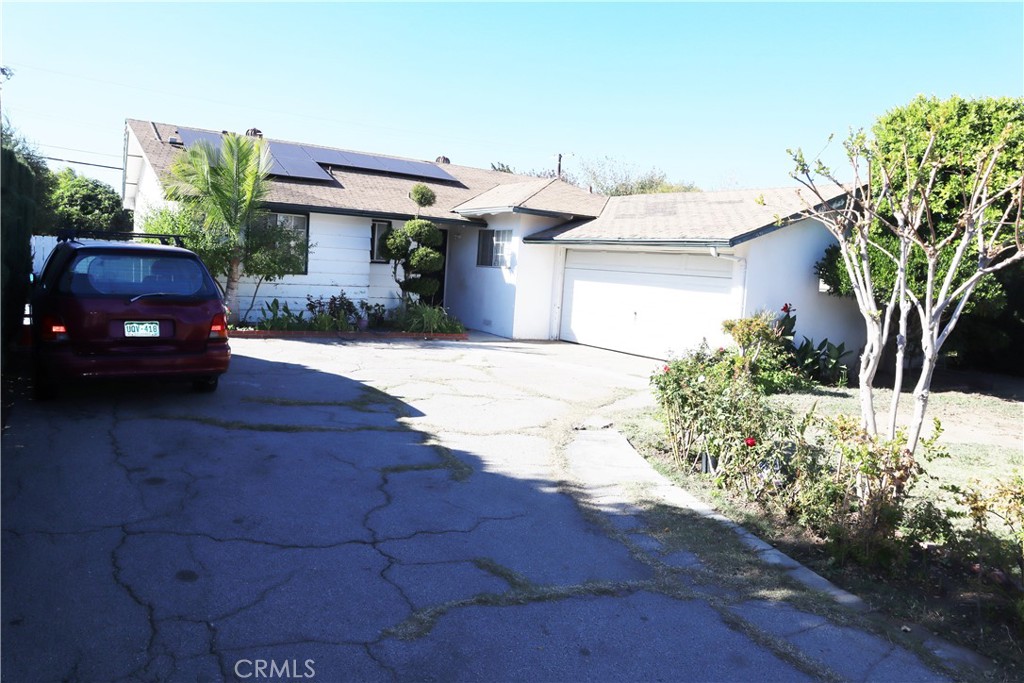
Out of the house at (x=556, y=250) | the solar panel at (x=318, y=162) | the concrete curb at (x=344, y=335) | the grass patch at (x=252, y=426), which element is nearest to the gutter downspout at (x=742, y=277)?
the house at (x=556, y=250)

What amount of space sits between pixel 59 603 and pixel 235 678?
1163mm

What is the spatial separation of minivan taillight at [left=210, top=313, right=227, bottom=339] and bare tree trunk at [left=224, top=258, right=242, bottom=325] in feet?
24.4

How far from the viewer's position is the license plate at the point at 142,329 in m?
7.21

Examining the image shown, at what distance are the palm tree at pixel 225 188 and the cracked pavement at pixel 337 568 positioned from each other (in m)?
7.42

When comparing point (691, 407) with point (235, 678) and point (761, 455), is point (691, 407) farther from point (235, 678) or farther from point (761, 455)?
point (235, 678)

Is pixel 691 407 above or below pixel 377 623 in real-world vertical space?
above

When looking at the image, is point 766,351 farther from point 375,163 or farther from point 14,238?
point 375,163

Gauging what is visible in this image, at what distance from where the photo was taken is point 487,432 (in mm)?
7793

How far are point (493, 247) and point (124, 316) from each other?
11.8m

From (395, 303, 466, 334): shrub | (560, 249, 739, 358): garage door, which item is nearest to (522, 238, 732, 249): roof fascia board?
(560, 249, 739, 358): garage door

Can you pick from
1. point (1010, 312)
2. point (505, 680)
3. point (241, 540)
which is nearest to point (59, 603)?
point (241, 540)

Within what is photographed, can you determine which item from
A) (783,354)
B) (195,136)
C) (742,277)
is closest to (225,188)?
(195,136)

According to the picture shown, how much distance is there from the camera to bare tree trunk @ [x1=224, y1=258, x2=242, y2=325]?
14828 millimetres

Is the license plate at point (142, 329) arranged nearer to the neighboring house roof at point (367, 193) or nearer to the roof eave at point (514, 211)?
the neighboring house roof at point (367, 193)
